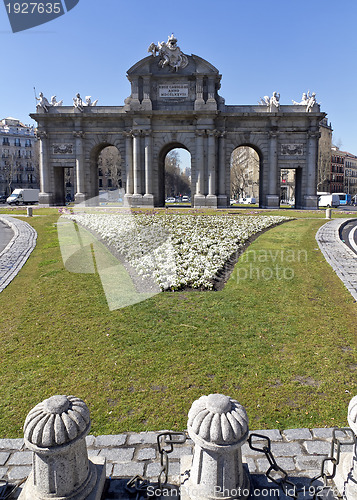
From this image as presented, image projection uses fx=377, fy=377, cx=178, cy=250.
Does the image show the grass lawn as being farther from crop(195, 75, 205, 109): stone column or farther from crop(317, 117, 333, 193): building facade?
crop(317, 117, 333, 193): building facade

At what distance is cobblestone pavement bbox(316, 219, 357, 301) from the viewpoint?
11852 mm

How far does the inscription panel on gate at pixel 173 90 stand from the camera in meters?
39.8

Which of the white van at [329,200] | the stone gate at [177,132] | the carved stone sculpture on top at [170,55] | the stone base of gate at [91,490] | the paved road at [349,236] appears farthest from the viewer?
the white van at [329,200]

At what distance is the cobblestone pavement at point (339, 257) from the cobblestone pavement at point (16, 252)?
10681 mm

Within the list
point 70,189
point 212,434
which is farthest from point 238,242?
point 70,189

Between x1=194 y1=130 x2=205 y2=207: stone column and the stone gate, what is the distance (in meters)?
0.11

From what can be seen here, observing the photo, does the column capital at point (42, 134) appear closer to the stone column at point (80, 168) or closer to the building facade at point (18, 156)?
the stone column at point (80, 168)

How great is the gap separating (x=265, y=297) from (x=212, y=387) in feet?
14.8

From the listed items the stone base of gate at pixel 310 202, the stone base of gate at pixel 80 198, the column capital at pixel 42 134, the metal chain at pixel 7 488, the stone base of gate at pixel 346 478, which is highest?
the column capital at pixel 42 134

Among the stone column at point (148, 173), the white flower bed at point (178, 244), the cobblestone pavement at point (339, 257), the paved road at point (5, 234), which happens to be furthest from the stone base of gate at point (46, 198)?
the cobblestone pavement at point (339, 257)

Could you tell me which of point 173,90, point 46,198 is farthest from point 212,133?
point 46,198

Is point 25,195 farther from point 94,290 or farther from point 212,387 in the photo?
point 212,387

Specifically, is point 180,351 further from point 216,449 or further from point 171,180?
point 171,180

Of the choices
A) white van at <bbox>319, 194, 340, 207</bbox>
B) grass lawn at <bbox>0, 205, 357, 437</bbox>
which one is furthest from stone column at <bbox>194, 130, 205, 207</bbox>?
grass lawn at <bbox>0, 205, 357, 437</bbox>
